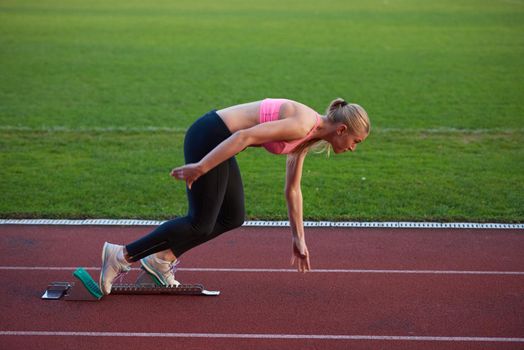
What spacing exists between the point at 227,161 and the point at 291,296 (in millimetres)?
1259

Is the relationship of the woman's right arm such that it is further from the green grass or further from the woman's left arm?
the green grass

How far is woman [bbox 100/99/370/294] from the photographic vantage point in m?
5.23

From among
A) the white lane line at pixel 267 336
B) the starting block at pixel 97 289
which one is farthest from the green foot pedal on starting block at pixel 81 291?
the white lane line at pixel 267 336

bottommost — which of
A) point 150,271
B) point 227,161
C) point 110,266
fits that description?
point 150,271

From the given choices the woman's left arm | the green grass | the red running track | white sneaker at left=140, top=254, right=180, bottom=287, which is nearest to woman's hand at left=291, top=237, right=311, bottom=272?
the woman's left arm

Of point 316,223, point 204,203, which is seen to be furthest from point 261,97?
point 204,203

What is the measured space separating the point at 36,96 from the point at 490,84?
29.8ft

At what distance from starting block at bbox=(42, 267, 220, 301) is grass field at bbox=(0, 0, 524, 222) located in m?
2.22

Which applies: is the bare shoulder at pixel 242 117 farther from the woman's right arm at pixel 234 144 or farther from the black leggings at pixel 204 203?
the woman's right arm at pixel 234 144

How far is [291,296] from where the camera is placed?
6238 millimetres

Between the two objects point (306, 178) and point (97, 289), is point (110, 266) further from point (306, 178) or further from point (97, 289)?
point (306, 178)

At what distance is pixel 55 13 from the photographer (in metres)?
29.0

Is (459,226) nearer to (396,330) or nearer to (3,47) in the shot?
(396,330)

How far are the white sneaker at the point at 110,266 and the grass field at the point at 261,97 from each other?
244cm
